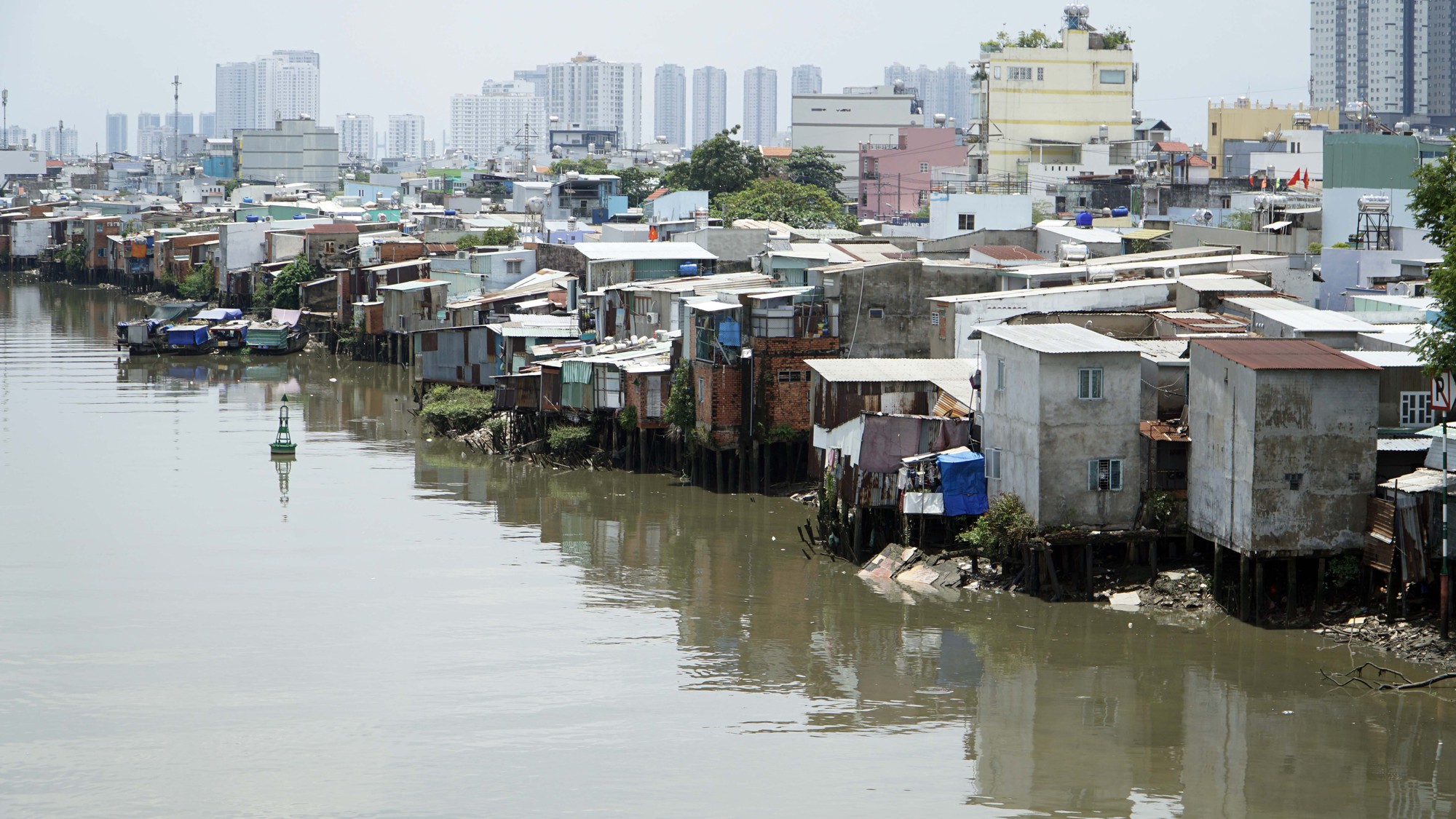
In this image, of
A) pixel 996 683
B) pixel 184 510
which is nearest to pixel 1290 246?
pixel 996 683

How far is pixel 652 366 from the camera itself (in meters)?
30.2

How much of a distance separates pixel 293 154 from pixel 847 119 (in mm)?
49180

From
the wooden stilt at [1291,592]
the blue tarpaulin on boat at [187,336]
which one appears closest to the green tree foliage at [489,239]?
the blue tarpaulin on boat at [187,336]

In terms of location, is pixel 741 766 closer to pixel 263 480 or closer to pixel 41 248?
pixel 263 480

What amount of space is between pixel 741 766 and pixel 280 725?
4860 millimetres

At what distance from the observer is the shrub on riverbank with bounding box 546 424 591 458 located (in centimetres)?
3148

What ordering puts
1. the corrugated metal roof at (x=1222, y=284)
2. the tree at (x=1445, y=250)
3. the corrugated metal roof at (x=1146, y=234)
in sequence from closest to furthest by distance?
the tree at (x=1445, y=250) → the corrugated metal roof at (x=1222, y=284) → the corrugated metal roof at (x=1146, y=234)

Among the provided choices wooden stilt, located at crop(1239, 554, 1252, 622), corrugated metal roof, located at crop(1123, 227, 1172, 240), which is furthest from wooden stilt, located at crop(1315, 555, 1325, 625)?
corrugated metal roof, located at crop(1123, 227, 1172, 240)

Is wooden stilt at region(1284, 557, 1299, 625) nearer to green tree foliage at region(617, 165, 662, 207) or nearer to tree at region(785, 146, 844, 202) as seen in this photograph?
green tree foliage at region(617, 165, 662, 207)

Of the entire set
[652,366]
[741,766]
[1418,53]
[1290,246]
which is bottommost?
[741,766]

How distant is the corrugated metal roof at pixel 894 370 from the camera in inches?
958

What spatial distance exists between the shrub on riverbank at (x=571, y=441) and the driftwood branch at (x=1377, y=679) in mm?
16214

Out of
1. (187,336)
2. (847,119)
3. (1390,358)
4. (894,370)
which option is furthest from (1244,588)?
(847,119)

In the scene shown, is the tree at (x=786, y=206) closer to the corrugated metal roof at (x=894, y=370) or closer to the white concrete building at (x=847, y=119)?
A: the corrugated metal roof at (x=894, y=370)
